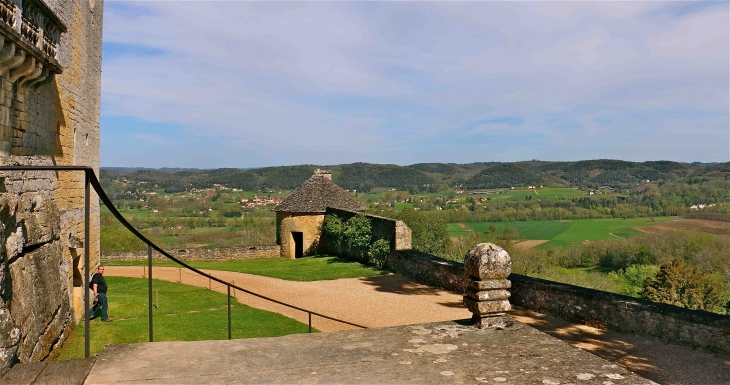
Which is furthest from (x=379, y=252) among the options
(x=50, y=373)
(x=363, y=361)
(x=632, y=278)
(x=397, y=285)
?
(x=632, y=278)

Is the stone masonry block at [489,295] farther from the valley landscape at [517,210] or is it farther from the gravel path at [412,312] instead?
the valley landscape at [517,210]

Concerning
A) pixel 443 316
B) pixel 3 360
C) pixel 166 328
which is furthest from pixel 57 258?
pixel 443 316

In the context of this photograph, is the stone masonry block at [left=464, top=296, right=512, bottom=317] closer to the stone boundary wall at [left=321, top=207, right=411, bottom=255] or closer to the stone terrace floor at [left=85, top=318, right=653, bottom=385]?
the stone terrace floor at [left=85, top=318, right=653, bottom=385]

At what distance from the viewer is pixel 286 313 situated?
456 inches

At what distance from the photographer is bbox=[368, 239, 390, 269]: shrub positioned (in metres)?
15.9

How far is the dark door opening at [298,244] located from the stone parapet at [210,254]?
106cm

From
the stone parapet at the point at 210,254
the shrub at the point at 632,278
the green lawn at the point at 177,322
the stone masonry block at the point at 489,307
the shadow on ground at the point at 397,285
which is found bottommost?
the shrub at the point at 632,278

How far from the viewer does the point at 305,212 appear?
22.0m

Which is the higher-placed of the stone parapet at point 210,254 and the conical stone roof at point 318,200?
the conical stone roof at point 318,200

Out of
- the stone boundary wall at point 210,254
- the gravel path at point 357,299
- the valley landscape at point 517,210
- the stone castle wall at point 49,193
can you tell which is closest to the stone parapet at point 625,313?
the gravel path at point 357,299

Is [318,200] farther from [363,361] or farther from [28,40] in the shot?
[363,361]

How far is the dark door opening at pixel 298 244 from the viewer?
22.7m

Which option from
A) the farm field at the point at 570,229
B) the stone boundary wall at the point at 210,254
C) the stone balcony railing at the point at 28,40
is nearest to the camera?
the stone balcony railing at the point at 28,40

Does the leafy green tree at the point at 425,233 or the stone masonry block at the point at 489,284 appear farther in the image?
the leafy green tree at the point at 425,233
